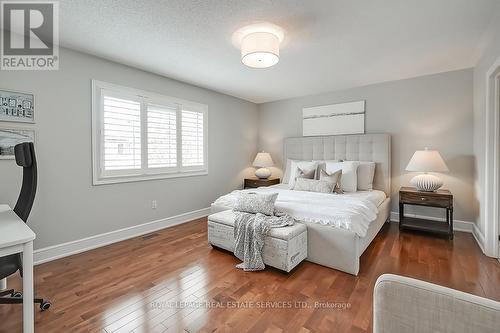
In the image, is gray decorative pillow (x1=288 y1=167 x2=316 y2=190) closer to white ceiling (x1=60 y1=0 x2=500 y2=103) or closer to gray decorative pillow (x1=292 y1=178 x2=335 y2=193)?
gray decorative pillow (x1=292 y1=178 x2=335 y2=193)

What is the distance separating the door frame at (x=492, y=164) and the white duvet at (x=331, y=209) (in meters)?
1.14

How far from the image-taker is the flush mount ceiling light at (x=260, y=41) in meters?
2.29

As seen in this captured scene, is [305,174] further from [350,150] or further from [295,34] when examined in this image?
[295,34]

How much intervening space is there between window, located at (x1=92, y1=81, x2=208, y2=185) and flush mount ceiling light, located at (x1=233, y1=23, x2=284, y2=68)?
187 cm

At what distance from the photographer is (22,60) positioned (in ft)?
8.22

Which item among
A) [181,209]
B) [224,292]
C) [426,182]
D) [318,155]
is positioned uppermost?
[318,155]

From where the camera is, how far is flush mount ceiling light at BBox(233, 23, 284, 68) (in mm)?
2293

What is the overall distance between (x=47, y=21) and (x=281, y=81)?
10.1 feet

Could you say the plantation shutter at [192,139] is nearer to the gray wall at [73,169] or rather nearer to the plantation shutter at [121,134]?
the gray wall at [73,169]

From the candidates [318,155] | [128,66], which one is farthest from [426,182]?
[128,66]

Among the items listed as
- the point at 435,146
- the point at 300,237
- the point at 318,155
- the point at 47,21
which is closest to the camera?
the point at 47,21

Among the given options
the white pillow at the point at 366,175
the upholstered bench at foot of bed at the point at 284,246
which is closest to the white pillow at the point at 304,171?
the white pillow at the point at 366,175

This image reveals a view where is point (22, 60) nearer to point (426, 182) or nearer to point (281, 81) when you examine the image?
point (281, 81)

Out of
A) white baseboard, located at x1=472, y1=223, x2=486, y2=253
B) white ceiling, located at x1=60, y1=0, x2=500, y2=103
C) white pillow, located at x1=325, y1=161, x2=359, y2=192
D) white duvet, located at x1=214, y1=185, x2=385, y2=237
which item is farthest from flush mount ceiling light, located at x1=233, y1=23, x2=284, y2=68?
white baseboard, located at x1=472, y1=223, x2=486, y2=253
